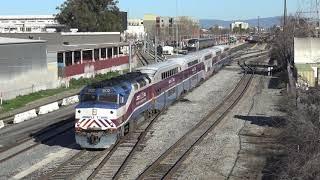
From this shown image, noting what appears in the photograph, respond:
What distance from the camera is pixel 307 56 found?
49.4 metres

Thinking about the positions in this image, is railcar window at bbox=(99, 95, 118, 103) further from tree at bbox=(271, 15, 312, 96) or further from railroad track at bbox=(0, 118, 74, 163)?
tree at bbox=(271, 15, 312, 96)

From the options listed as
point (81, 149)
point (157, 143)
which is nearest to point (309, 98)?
point (157, 143)

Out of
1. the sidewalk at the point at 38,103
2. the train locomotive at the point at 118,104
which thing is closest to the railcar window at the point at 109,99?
the train locomotive at the point at 118,104

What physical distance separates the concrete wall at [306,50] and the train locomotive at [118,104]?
17.4 m

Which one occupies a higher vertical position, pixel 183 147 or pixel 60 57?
pixel 60 57

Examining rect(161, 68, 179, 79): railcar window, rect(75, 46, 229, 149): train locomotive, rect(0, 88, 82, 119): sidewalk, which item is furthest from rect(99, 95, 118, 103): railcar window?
rect(0, 88, 82, 119): sidewalk

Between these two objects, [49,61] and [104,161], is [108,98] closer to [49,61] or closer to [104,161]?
A: [104,161]

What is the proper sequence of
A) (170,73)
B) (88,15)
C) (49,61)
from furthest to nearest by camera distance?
(88,15)
(49,61)
(170,73)

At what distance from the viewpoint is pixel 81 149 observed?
22250mm

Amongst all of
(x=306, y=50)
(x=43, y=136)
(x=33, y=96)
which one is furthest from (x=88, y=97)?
(x=306, y=50)

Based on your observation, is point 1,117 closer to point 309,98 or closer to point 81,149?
point 81,149

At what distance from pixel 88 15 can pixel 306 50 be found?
50.1 m

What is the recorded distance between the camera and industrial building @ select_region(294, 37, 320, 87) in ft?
139

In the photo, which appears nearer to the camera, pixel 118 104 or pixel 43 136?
pixel 118 104
